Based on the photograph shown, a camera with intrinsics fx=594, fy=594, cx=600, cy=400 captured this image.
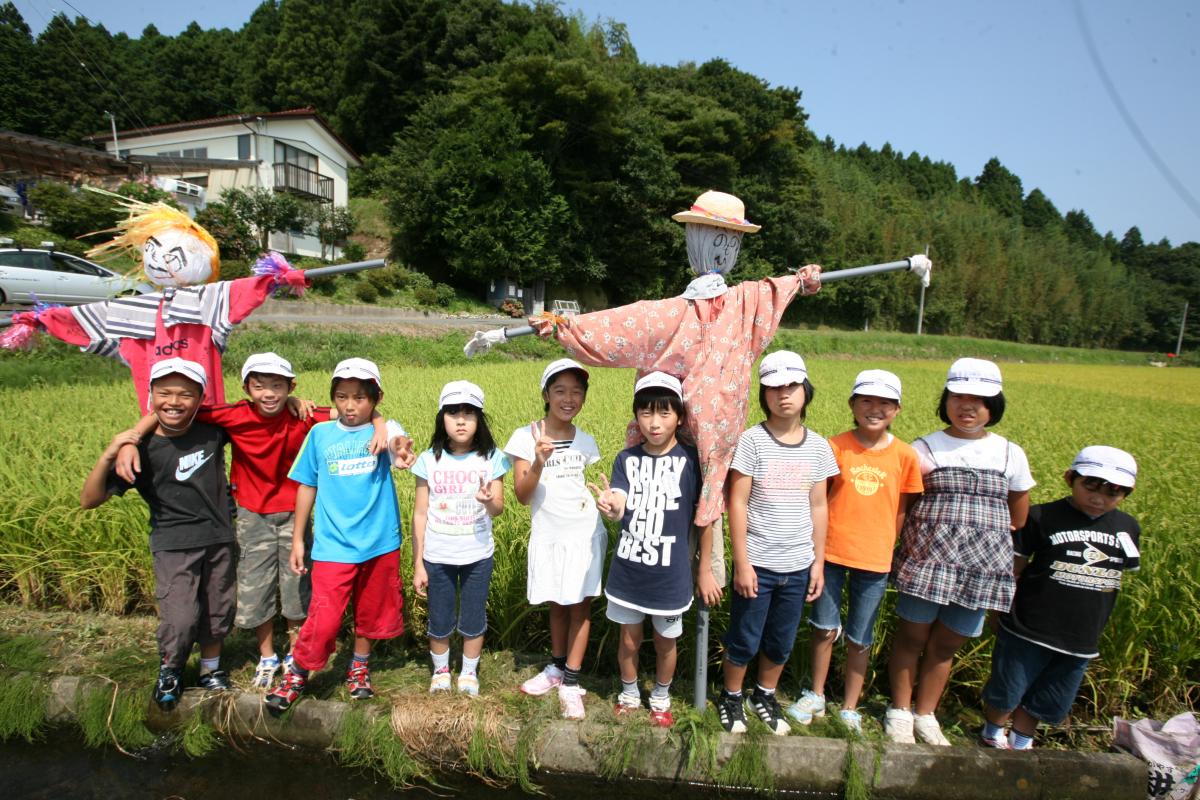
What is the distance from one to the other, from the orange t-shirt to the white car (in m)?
12.4

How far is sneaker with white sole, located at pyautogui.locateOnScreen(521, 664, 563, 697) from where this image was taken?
2.70m

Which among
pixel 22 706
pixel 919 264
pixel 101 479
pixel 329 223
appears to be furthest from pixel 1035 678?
pixel 329 223

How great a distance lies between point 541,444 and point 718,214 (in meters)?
1.22

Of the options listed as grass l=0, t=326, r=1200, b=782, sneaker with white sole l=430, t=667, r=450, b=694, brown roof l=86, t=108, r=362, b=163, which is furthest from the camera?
brown roof l=86, t=108, r=362, b=163

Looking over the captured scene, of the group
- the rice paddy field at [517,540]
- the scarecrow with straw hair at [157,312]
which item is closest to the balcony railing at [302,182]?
the rice paddy field at [517,540]

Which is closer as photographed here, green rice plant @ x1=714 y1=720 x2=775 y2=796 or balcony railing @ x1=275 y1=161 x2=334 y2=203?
green rice plant @ x1=714 y1=720 x2=775 y2=796

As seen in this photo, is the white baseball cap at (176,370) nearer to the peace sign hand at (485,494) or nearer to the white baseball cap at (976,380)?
the peace sign hand at (485,494)

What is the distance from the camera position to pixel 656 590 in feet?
7.82

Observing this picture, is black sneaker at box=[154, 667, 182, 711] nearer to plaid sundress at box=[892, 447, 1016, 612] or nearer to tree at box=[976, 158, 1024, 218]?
plaid sundress at box=[892, 447, 1016, 612]

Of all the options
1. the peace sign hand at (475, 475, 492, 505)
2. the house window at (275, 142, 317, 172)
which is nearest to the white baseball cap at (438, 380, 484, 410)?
the peace sign hand at (475, 475, 492, 505)

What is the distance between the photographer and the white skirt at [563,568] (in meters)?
2.57

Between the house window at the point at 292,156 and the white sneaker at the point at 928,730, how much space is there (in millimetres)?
27824

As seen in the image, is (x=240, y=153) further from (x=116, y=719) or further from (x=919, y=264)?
(x=919, y=264)

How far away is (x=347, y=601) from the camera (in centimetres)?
265
